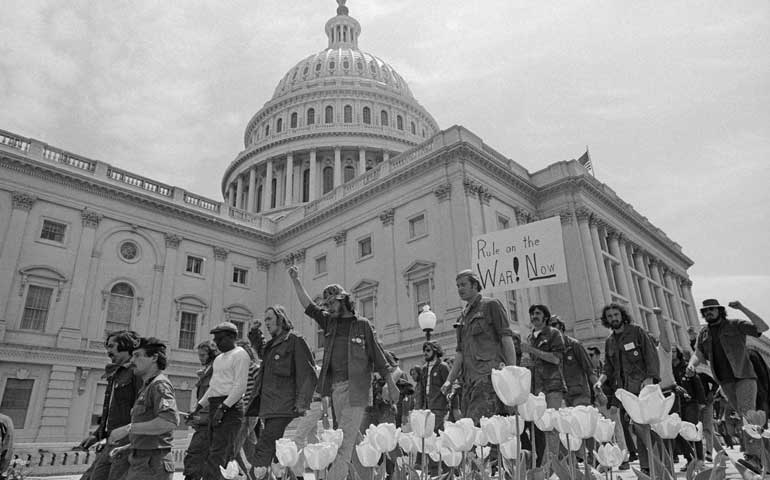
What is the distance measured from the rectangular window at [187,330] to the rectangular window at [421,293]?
14928 millimetres

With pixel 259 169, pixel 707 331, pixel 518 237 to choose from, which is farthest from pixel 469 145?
pixel 259 169

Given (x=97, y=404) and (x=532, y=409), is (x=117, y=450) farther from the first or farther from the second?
(x=97, y=404)

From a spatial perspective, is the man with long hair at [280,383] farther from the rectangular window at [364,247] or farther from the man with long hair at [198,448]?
the rectangular window at [364,247]

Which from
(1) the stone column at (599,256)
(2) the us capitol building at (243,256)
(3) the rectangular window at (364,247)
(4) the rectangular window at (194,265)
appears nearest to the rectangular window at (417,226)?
(2) the us capitol building at (243,256)

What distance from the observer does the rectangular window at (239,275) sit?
35.6 metres

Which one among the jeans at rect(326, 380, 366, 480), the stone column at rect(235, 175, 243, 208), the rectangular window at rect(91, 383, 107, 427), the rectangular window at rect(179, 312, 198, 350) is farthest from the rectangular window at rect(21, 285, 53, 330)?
the stone column at rect(235, 175, 243, 208)

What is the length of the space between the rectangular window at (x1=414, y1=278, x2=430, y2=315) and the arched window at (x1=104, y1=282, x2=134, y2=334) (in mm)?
16968

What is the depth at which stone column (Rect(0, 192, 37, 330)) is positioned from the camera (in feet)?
82.0

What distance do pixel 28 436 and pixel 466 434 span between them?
2905cm

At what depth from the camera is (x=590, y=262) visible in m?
29.3

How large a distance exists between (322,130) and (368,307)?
1059 inches

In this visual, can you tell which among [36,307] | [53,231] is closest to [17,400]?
[36,307]

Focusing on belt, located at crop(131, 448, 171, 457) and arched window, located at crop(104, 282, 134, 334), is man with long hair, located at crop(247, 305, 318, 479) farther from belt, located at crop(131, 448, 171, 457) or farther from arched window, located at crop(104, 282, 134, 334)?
arched window, located at crop(104, 282, 134, 334)

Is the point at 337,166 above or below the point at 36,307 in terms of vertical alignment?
above
